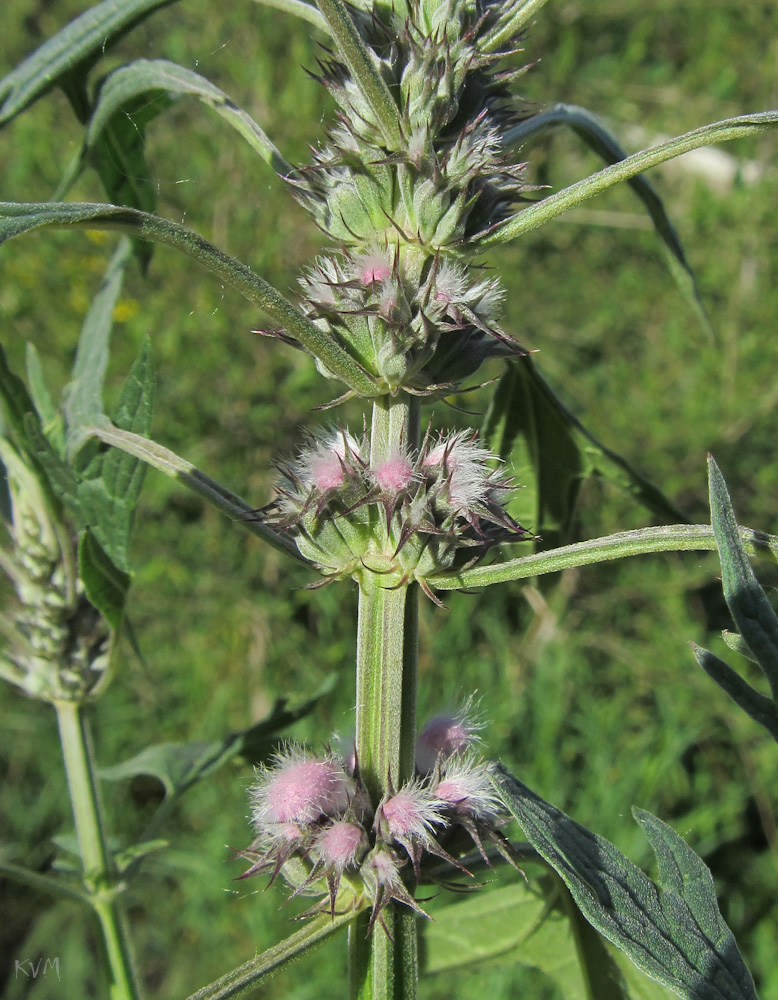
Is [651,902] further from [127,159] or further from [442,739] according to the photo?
[127,159]

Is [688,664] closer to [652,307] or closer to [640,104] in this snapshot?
[652,307]

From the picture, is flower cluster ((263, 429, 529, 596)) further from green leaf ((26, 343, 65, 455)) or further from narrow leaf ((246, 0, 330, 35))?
green leaf ((26, 343, 65, 455))

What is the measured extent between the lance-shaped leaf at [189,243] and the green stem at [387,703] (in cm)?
9

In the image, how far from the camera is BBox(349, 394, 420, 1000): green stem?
0.89 m

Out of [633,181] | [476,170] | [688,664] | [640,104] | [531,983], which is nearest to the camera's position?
[476,170]

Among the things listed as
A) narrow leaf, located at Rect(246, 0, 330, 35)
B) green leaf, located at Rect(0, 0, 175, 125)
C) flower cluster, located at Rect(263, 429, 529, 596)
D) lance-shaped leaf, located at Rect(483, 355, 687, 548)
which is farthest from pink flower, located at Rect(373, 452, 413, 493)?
green leaf, located at Rect(0, 0, 175, 125)

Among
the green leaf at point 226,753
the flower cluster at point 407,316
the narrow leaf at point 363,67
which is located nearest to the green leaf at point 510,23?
the narrow leaf at point 363,67

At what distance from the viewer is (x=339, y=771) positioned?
2.95ft

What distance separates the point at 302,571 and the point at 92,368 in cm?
193

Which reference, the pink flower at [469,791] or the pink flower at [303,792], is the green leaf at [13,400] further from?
the pink flower at [469,791]

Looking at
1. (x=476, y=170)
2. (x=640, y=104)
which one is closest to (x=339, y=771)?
(x=476, y=170)

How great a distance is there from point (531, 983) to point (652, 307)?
273 cm

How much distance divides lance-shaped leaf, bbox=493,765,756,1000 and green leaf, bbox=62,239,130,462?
27.3 inches

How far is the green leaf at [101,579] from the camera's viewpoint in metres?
0.95
